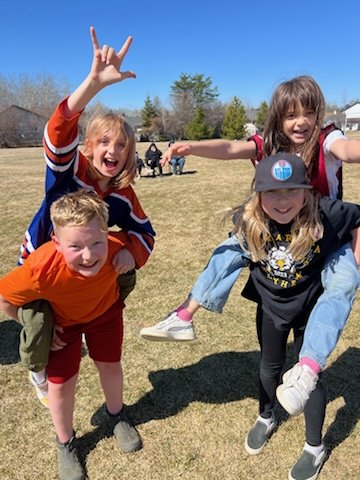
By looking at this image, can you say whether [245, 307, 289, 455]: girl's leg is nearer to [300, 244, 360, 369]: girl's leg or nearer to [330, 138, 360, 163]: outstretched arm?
[300, 244, 360, 369]: girl's leg

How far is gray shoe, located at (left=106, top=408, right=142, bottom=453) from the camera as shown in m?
2.46

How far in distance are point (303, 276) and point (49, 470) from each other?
5.98 feet

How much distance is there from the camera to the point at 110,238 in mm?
2199

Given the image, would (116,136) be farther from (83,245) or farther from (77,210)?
(83,245)

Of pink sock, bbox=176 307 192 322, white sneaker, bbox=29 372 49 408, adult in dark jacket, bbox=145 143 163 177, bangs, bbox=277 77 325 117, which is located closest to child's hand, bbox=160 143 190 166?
bangs, bbox=277 77 325 117

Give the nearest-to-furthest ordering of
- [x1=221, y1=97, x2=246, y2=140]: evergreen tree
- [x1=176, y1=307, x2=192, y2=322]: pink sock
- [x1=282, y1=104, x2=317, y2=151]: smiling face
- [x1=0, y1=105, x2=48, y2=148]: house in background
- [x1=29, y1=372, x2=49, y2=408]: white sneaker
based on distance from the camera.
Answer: [x1=282, y1=104, x2=317, y2=151]: smiling face < [x1=176, y1=307, x2=192, y2=322]: pink sock < [x1=29, y1=372, x2=49, y2=408]: white sneaker < [x1=221, y1=97, x2=246, y2=140]: evergreen tree < [x1=0, y1=105, x2=48, y2=148]: house in background

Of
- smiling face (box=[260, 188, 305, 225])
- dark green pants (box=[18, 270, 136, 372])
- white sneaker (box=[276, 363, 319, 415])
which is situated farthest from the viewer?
dark green pants (box=[18, 270, 136, 372])

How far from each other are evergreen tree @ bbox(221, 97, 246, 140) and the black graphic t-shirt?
141 ft

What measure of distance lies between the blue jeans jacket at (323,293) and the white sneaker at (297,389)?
8 cm

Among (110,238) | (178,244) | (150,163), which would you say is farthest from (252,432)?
(150,163)

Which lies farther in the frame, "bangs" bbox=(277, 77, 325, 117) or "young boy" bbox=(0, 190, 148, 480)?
"bangs" bbox=(277, 77, 325, 117)

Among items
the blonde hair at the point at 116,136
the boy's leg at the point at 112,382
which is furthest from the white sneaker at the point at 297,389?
the blonde hair at the point at 116,136

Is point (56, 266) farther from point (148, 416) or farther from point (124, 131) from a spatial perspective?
point (148, 416)

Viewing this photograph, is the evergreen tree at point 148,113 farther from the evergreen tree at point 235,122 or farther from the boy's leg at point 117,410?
the boy's leg at point 117,410
